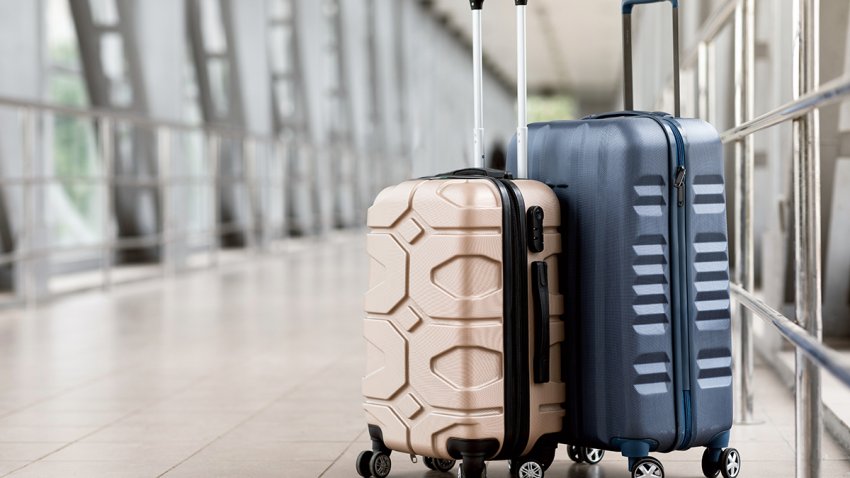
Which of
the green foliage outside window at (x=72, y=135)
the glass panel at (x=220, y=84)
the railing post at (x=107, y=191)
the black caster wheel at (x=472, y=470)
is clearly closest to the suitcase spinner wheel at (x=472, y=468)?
the black caster wheel at (x=472, y=470)

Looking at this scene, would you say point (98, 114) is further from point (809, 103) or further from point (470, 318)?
point (809, 103)

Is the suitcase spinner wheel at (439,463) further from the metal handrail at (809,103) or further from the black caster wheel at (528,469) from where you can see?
the metal handrail at (809,103)

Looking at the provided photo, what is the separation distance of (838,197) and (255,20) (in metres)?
8.72

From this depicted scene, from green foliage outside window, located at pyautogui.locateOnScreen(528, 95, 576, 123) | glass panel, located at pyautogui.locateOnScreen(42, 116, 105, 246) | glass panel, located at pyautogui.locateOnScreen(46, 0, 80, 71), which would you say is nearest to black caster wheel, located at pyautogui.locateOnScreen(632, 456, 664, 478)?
glass panel, located at pyautogui.locateOnScreen(42, 116, 105, 246)

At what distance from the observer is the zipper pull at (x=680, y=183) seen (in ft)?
6.63

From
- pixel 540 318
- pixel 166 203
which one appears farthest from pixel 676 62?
pixel 166 203

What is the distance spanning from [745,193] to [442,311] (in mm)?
1155

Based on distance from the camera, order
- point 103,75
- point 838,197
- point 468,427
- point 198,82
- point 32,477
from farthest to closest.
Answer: point 198,82 < point 103,75 < point 838,197 < point 32,477 < point 468,427

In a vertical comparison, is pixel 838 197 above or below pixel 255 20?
below

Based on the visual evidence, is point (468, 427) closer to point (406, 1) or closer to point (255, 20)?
point (255, 20)

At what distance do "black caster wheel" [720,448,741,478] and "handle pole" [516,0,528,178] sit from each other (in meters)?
0.64

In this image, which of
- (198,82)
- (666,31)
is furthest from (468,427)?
(198,82)

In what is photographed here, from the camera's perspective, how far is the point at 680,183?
202 centimetres

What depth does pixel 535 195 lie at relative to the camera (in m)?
2.02
